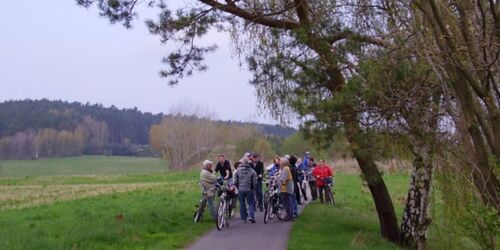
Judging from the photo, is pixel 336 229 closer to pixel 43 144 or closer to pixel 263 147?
pixel 263 147

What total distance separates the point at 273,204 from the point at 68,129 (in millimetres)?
117752

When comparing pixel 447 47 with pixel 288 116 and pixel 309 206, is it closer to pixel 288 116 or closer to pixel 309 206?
pixel 288 116

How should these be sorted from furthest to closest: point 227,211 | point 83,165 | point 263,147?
point 83,165, point 263,147, point 227,211

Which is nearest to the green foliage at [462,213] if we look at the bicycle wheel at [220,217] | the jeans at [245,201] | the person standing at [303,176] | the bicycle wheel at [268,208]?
the bicycle wheel at [220,217]

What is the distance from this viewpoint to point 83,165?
10750 centimetres

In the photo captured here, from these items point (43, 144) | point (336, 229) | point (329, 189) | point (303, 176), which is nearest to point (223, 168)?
point (336, 229)

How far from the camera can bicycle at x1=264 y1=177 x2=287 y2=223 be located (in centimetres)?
1822

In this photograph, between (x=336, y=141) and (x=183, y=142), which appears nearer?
(x=336, y=141)

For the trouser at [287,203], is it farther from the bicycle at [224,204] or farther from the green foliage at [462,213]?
the green foliage at [462,213]

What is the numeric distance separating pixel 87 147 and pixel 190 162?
158 ft

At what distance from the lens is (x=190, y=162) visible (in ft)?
293

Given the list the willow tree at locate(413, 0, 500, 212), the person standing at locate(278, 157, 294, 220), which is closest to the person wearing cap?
the person standing at locate(278, 157, 294, 220)

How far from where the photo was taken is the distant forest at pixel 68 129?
12188 centimetres

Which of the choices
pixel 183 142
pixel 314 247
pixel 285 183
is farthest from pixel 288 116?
pixel 183 142
